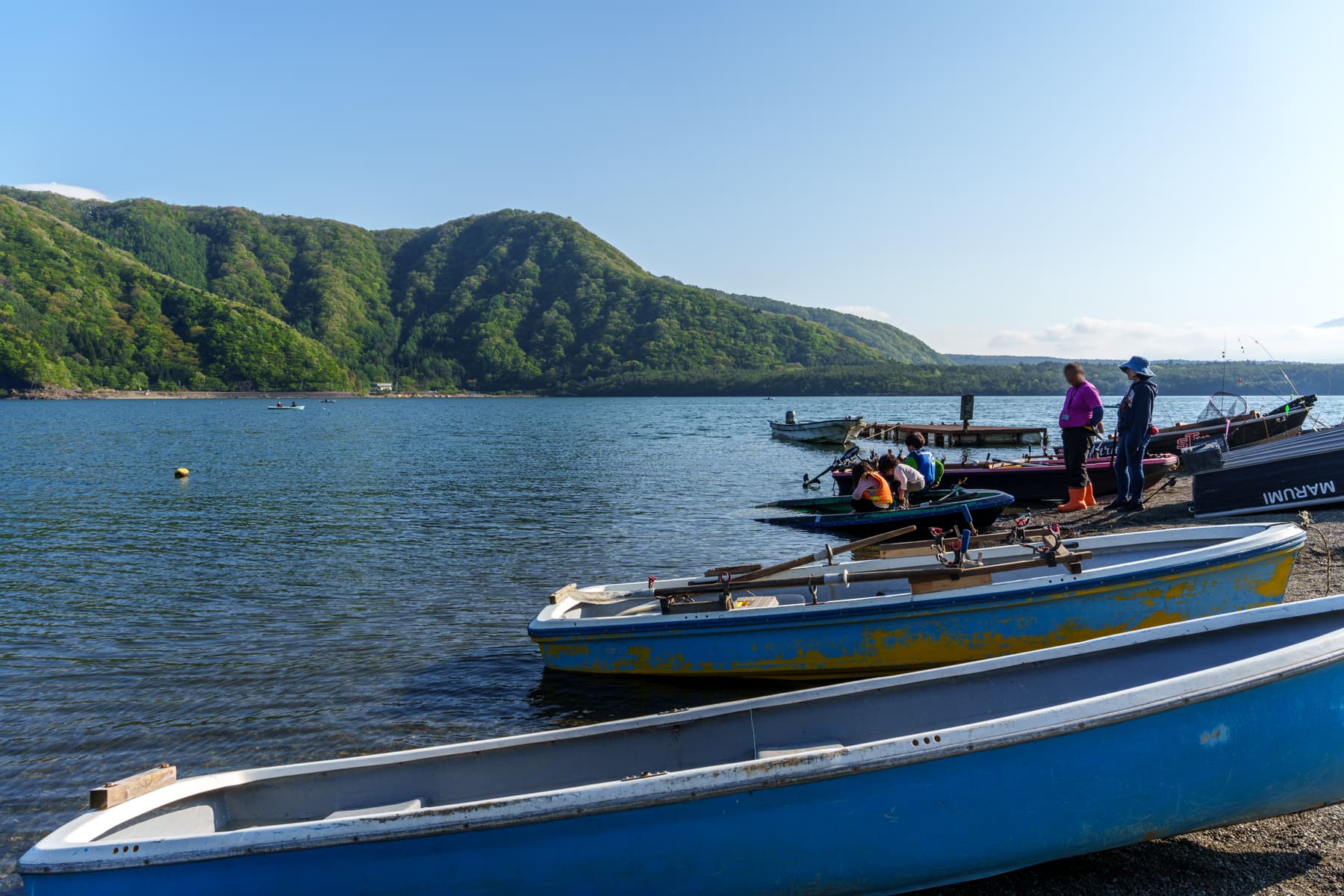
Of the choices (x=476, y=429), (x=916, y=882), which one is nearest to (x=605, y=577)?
(x=916, y=882)

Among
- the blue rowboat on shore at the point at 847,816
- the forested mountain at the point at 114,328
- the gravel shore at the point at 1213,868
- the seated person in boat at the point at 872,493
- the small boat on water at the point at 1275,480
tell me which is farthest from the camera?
the forested mountain at the point at 114,328

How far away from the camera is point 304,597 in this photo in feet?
48.8

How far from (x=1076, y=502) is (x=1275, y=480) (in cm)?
315

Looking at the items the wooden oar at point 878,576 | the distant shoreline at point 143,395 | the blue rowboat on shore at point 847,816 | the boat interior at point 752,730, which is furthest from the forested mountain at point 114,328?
the blue rowboat on shore at point 847,816

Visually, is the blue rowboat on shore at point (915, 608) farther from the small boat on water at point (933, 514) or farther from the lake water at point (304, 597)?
the small boat on water at point (933, 514)

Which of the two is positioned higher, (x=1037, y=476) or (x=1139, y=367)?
(x=1139, y=367)

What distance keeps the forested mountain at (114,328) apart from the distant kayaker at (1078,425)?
7463 inches

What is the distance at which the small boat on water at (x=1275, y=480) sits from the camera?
1369cm

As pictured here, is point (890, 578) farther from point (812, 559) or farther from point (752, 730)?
point (752, 730)

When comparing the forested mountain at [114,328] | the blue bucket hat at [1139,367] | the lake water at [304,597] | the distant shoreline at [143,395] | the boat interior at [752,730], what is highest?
the forested mountain at [114,328]

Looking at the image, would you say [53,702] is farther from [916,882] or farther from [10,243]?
[10,243]

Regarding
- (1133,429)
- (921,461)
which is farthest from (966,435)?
(1133,429)

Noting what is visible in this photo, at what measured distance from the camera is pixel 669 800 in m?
4.25

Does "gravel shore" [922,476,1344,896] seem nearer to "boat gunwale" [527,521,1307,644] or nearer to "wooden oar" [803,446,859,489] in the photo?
"boat gunwale" [527,521,1307,644]
